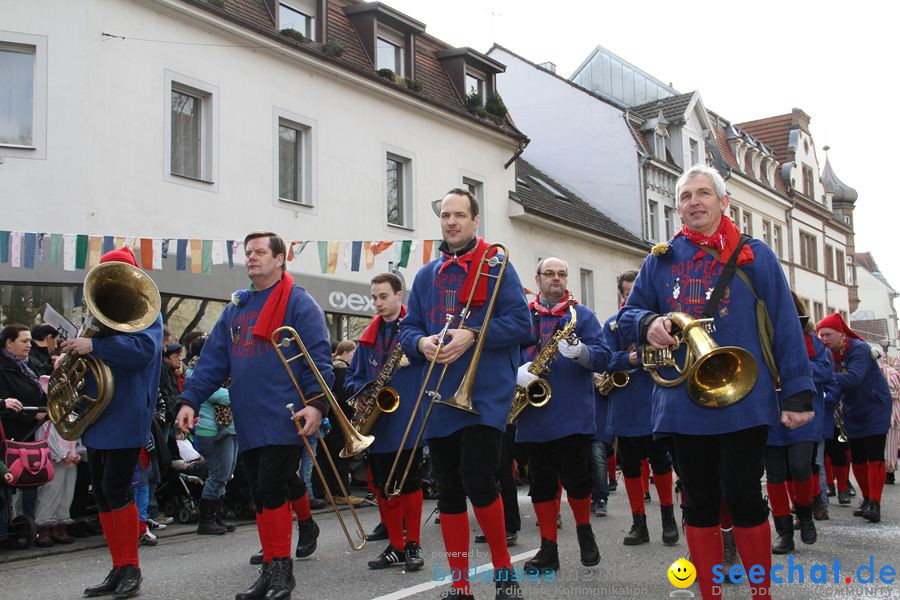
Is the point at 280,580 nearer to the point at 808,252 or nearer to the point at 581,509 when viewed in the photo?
the point at 581,509

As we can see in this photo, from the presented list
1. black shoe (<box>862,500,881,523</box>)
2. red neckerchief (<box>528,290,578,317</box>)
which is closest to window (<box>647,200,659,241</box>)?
black shoe (<box>862,500,881,523</box>)

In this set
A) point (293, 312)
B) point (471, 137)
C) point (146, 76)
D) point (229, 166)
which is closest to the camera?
point (293, 312)

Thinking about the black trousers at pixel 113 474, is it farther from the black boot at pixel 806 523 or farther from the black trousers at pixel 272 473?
the black boot at pixel 806 523

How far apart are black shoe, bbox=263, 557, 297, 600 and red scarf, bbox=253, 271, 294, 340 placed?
1331mm

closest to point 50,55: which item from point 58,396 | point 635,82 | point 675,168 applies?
point 58,396

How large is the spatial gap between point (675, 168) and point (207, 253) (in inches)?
938

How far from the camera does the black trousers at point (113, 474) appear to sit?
565 centimetres

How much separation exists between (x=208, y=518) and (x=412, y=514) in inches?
132

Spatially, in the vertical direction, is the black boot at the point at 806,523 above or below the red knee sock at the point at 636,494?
below

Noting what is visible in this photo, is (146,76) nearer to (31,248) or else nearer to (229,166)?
(229,166)

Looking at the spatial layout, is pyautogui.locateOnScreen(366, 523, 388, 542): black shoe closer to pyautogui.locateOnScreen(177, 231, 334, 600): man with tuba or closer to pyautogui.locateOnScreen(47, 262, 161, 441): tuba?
pyautogui.locateOnScreen(177, 231, 334, 600): man with tuba

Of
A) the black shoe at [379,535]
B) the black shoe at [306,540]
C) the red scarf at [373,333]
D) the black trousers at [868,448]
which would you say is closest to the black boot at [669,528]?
the black shoe at [379,535]

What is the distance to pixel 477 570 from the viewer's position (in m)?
6.48

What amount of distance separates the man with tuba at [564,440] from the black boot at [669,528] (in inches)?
50.0
